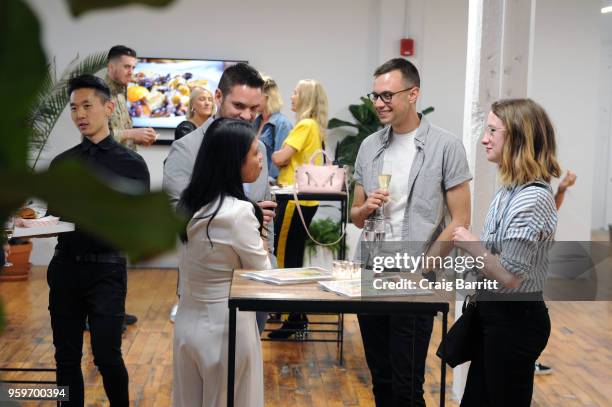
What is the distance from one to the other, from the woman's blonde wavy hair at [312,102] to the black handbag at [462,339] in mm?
2889

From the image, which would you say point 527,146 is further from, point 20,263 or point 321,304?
point 20,263

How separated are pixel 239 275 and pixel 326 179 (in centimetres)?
214

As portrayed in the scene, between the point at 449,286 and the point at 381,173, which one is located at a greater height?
the point at 381,173

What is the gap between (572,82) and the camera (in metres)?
7.99

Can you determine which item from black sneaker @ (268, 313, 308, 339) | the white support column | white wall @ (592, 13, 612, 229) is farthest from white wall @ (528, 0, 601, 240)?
white wall @ (592, 13, 612, 229)

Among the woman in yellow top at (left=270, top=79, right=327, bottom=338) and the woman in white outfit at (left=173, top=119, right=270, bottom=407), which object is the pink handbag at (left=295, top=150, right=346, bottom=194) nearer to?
the woman in yellow top at (left=270, top=79, right=327, bottom=338)

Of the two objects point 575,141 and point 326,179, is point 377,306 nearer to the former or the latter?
point 326,179

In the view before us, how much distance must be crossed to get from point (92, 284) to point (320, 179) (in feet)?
6.49

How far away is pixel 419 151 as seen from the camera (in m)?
3.27

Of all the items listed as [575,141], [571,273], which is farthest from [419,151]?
[575,141]

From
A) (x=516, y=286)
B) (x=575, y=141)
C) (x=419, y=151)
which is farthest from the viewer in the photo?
(x=575, y=141)

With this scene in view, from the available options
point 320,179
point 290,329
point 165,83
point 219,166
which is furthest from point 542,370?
point 165,83

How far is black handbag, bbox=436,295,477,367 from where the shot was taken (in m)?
2.85

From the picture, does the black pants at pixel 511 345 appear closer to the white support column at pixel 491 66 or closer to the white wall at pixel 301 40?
the white support column at pixel 491 66
